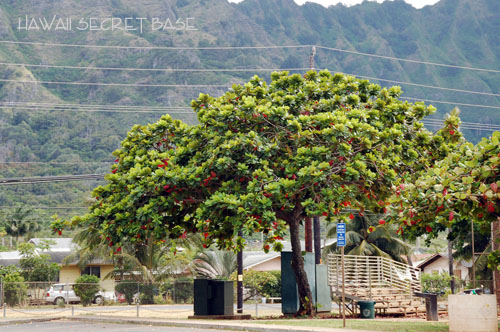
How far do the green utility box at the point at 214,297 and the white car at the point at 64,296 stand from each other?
60.5 ft

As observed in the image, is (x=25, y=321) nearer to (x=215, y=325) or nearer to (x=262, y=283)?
(x=215, y=325)

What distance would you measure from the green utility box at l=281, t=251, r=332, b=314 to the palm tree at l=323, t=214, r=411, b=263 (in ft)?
80.0

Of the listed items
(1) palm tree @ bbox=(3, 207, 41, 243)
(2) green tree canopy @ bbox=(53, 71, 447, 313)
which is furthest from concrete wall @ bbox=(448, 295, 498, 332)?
(1) palm tree @ bbox=(3, 207, 41, 243)

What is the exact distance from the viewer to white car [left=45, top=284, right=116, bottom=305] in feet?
136

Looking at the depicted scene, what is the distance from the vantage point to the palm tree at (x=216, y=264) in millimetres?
50219

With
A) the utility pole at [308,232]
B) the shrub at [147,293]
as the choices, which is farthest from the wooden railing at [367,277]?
the shrub at [147,293]

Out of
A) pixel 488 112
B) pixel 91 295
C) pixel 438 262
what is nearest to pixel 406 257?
pixel 438 262

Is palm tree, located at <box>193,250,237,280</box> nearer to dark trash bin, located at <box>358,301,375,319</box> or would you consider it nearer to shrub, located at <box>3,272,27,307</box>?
shrub, located at <box>3,272,27,307</box>

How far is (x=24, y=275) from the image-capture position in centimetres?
4422

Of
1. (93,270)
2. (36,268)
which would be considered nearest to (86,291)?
(36,268)

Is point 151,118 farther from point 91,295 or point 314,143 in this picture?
point 314,143

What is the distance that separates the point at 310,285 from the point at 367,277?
4.03 metres

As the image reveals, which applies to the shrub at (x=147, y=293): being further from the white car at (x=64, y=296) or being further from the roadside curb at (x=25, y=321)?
the roadside curb at (x=25, y=321)

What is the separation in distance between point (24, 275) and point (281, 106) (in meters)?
29.0
